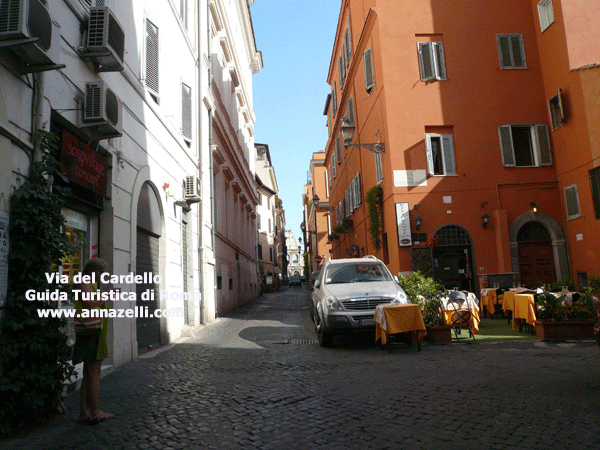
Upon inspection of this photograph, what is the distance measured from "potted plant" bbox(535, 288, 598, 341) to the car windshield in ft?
10.1

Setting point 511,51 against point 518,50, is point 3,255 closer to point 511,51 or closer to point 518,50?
point 511,51

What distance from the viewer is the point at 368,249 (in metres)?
20.0

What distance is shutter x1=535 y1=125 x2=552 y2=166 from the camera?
54.1 feet

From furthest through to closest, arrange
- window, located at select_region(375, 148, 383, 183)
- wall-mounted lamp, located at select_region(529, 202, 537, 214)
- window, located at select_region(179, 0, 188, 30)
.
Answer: window, located at select_region(375, 148, 383, 183)
wall-mounted lamp, located at select_region(529, 202, 537, 214)
window, located at select_region(179, 0, 188, 30)

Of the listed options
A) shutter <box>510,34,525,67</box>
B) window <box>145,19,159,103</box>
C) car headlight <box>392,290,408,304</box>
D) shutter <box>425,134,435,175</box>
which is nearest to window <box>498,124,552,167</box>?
shutter <box>510,34,525,67</box>

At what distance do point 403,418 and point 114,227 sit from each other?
547cm

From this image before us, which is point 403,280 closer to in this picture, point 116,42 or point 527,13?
point 116,42

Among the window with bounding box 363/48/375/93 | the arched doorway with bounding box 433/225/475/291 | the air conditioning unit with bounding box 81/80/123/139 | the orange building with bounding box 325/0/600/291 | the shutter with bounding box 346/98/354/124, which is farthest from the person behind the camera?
the shutter with bounding box 346/98/354/124

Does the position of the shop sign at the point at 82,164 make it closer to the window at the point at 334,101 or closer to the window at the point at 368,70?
the window at the point at 368,70

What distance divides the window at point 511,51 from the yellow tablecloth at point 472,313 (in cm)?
1067

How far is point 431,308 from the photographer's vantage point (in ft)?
31.9

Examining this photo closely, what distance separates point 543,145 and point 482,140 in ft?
6.92

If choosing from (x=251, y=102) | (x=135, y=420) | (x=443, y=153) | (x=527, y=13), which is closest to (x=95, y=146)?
(x=135, y=420)

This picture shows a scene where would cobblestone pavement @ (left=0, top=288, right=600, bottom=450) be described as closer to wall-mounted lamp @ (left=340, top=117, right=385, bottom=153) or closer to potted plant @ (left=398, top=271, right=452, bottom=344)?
potted plant @ (left=398, top=271, right=452, bottom=344)
